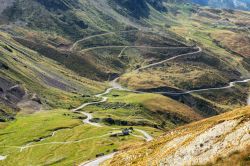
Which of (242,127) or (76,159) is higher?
(242,127)

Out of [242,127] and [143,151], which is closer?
[242,127]

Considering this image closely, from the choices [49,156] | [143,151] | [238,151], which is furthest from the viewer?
[49,156]

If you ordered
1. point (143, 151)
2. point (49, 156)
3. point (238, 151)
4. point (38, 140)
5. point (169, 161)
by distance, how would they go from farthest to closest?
point (38, 140)
point (49, 156)
point (143, 151)
point (169, 161)
point (238, 151)

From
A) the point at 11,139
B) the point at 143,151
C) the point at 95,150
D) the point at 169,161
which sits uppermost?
the point at 169,161

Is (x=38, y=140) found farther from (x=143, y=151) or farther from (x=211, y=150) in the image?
(x=211, y=150)

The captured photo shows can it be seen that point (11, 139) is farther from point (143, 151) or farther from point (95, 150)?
point (143, 151)

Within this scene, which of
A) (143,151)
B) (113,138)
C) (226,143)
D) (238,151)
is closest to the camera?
(238,151)

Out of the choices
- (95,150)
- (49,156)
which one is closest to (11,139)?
(49,156)

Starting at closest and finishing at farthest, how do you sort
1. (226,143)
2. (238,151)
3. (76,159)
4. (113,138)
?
(238,151)
(226,143)
(76,159)
(113,138)

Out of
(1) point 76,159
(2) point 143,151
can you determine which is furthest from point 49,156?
(2) point 143,151
